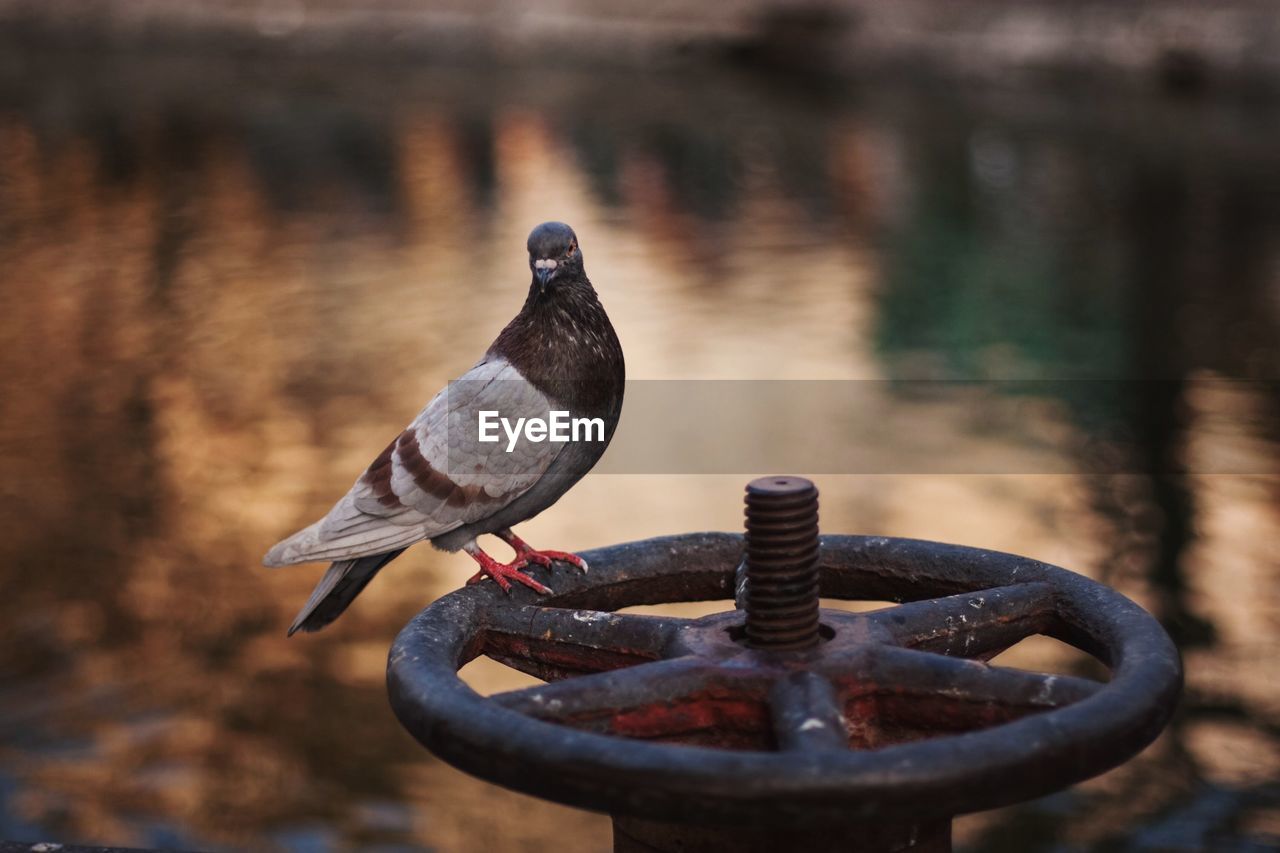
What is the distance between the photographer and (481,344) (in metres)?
8.10

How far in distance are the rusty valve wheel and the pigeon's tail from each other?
14.8 inches

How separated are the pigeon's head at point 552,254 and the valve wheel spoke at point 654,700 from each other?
0.79 metres

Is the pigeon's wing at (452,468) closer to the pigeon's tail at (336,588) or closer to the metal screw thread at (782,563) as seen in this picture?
the pigeon's tail at (336,588)

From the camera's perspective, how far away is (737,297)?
9156 millimetres

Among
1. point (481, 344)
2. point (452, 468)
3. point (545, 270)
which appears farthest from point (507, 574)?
point (481, 344)

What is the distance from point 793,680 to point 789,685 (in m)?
0.01

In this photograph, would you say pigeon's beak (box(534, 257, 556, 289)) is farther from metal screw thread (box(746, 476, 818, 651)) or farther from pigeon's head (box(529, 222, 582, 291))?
metal screw thread (box(746, 476, 818, 651))

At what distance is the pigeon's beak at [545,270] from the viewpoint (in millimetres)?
2580

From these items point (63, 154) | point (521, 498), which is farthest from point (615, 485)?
point (63, 154)

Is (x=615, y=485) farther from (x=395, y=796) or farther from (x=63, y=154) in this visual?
(x=63, y=154)

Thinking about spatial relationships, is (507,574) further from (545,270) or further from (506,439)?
(545,270)

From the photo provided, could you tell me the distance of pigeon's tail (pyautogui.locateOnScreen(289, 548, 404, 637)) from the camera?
271 centimetres

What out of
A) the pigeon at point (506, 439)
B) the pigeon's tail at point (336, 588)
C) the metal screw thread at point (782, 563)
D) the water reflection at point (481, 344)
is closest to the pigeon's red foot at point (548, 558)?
the pigeon at point (506, 439)

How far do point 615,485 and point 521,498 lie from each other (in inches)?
143
